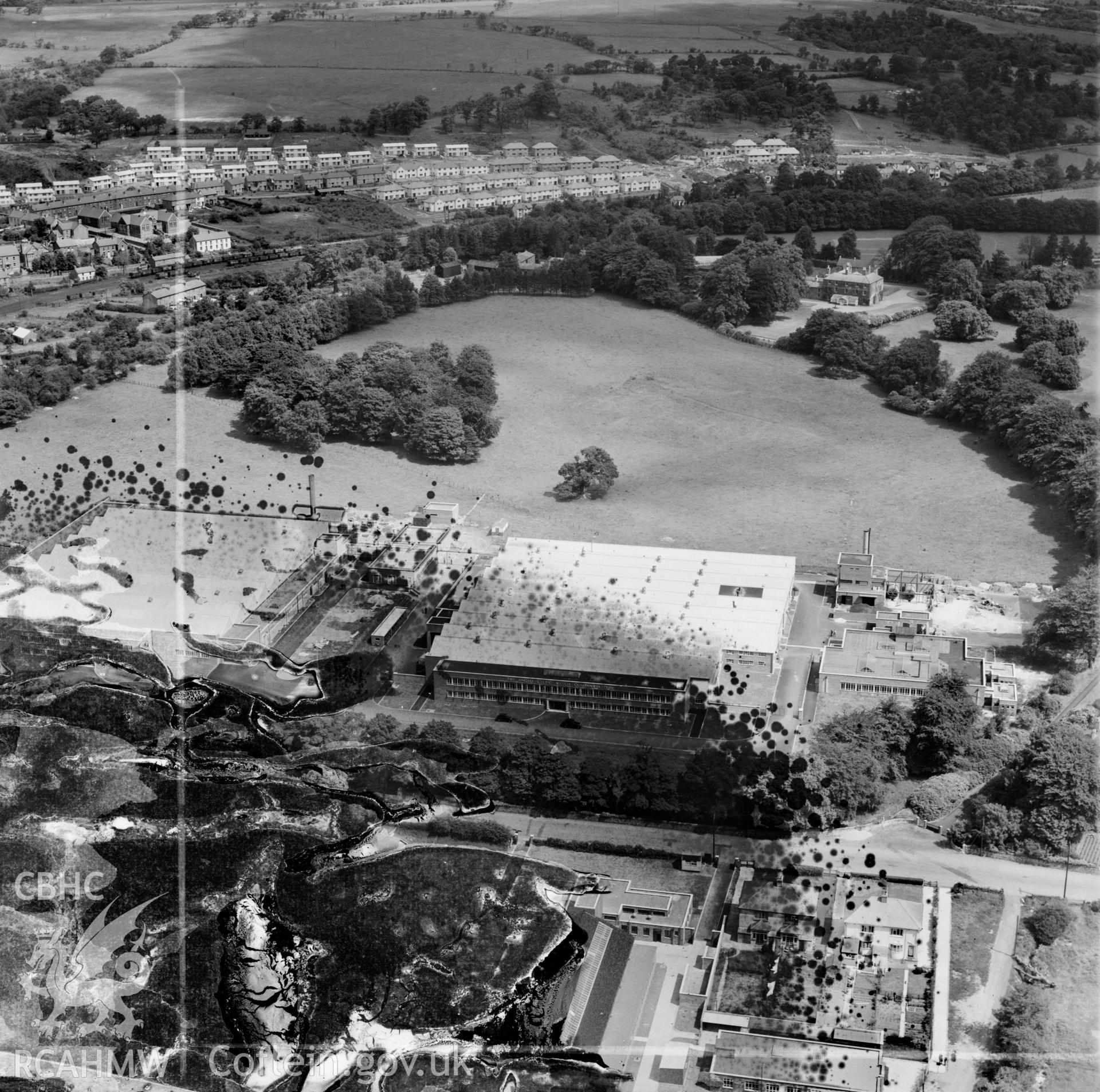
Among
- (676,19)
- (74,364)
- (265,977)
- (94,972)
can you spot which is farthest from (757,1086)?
(676,19)

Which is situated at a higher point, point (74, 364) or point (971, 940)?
point (971, 940)

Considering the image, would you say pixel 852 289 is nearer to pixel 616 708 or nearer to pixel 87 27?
pixel 616 708

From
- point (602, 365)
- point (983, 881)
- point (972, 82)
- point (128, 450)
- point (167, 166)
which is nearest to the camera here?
point (983, 881)

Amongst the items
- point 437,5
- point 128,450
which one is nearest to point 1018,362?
point 128,450

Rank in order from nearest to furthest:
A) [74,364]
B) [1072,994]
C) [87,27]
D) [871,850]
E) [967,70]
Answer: [1072,994] → [871,850] → [74,364] → [967,70] → [87,27]

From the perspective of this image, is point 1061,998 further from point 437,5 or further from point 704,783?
point 437,5

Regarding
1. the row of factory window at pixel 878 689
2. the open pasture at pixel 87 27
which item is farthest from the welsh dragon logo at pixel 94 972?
the open pasture at pixel 87 27
